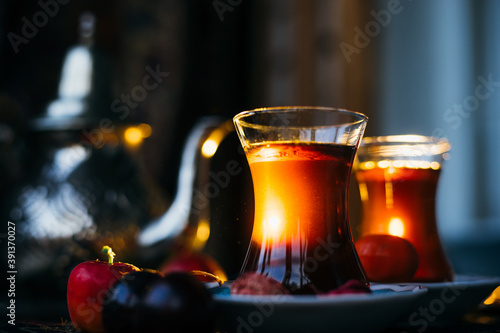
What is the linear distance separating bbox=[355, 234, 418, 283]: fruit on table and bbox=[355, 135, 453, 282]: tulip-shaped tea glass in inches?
3.5

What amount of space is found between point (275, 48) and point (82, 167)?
4.06 ft

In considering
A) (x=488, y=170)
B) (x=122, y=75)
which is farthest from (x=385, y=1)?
(x=122, y=75)

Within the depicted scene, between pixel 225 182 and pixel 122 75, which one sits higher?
pixel 122 75

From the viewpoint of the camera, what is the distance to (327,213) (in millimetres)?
510

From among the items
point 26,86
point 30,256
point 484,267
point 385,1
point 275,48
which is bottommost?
point 484,267

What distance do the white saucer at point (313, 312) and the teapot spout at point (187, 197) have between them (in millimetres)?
582

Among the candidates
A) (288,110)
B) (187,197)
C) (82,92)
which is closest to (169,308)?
(288,110)

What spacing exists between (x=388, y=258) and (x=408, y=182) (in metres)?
0.15

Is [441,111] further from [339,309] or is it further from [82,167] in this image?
[339,309]

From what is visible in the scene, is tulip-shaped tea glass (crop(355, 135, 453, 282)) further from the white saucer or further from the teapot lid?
the teapot lid

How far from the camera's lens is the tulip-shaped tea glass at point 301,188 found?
489 millimetres

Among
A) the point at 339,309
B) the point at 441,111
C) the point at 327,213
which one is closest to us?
the point at 339,309

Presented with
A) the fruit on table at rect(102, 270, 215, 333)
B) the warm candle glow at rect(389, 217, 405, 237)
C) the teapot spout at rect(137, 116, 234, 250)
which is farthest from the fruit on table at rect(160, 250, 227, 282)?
the fruit on table at rect(102, 270, 215, 333)

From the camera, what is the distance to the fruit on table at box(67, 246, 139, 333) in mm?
469
